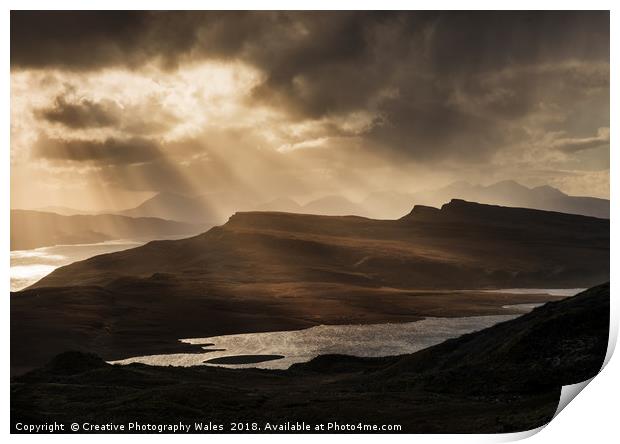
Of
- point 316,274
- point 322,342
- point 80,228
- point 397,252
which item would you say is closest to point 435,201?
point 397,252

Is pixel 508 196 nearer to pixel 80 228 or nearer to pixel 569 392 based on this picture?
pixel 569 392

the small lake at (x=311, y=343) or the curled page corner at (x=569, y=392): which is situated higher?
the small lake at (x=311, y=343)

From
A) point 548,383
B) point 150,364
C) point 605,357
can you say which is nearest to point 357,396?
point 548,383

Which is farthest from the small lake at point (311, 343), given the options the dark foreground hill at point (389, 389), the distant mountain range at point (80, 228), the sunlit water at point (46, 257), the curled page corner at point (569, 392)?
the curled page corner at point (569, 392)

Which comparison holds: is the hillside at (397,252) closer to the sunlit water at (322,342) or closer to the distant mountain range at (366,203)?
the distant mountain range at (366,203)

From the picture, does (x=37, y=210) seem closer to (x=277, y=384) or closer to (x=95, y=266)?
(x=95, y=266)

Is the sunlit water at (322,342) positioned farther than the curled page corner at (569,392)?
Yes
